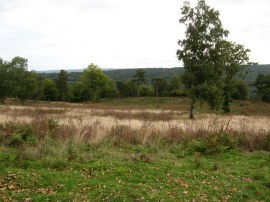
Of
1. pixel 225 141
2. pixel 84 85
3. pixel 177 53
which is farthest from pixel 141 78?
pixel 225 141

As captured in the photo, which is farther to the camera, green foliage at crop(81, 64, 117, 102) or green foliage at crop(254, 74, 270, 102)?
green foliage at crop(254, 74, 270, 102)

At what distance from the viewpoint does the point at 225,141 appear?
9.44m

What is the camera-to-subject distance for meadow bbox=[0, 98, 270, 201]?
5398mm

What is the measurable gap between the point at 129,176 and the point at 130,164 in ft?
2.67

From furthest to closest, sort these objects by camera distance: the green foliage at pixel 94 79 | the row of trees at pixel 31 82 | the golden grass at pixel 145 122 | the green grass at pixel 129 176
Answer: the green foliage at pixel 94 79, the row of trees at pixel 31 82, the golden grass at pixel 145 122, the green grass at pixel 129 176

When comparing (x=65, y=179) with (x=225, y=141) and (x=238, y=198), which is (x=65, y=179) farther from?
(x=225, y=141)

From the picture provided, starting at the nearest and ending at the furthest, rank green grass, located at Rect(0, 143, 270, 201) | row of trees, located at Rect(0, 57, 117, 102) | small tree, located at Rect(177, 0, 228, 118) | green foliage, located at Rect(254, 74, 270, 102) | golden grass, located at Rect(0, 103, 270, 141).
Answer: green grass, located at Rect(0, 143, 270, 201), golden grass, located at Rect(0, 103, 270, 141), small tree, located at Rect(177, 0, 228, 118), row of trees, located at Rect(0, 57, 117, 102), green foliage, located at Rect(254, 74, 270, 102)

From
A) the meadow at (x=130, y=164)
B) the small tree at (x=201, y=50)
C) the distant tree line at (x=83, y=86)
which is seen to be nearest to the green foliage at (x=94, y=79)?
the distant tree line at (x=83, y=86)

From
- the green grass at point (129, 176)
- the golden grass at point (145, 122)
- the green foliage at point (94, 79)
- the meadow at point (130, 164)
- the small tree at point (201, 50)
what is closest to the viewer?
the green grass at point (129, 176)

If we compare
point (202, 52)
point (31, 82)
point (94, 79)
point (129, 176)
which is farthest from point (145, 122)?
point (94, 79)

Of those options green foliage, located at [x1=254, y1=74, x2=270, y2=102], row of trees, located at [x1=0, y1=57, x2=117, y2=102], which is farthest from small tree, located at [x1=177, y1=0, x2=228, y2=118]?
green foliage, located at [x1=254, y1=74, x2=270, y2=102]

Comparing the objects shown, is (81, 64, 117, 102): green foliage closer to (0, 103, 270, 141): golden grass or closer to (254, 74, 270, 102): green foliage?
(0, 103, 270, 141): golden grass

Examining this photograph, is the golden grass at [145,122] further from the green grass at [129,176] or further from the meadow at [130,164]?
the green grass at [129,176]

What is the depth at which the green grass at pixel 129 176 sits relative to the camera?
17.4ft
